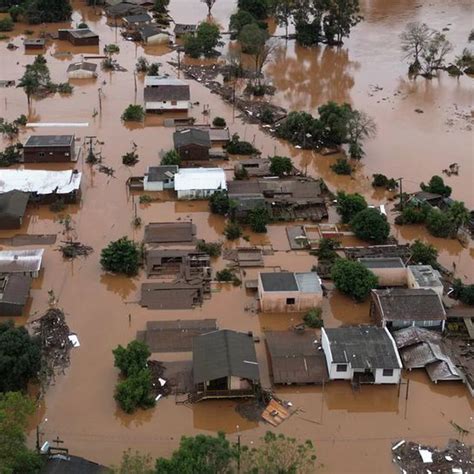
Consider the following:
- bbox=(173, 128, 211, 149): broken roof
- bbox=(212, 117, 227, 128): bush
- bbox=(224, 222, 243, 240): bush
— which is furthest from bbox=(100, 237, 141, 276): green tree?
bbox=(212, 117, 227, 128): bush

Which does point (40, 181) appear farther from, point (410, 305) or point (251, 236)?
point (410, 305)

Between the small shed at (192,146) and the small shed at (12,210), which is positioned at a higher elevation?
the small shed at (192,146)

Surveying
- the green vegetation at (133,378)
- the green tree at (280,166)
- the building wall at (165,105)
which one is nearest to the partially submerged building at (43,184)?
the green tree at (280,166)

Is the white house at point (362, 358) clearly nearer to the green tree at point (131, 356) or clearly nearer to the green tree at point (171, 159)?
the green tree at point (131, 356)

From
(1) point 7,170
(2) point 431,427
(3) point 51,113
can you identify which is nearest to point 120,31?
(3) point 51,113

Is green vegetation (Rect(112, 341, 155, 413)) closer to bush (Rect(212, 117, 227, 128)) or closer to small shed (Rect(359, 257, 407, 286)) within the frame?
small shed (Rect(359, 257, 407, 286))

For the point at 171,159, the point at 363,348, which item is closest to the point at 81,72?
the point at 171,159
